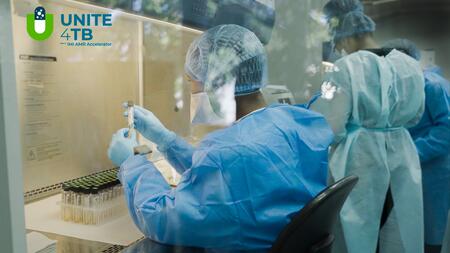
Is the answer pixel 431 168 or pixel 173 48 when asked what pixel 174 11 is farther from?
pixel 431 168

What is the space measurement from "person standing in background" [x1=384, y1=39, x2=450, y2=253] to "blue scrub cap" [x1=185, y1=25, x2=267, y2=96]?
1.26m

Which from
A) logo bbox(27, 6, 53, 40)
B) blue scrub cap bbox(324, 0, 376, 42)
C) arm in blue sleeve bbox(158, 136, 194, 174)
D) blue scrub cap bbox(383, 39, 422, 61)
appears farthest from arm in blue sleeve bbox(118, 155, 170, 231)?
blue scrub cap bbox(383, 39, 422, 61)

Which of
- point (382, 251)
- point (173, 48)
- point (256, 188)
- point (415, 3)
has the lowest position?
point (382, 251)

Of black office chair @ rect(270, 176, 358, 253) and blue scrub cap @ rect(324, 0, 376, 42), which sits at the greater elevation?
blue scrub cap @ rect(324, 0, 376, 42)

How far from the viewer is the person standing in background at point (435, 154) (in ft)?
6.53

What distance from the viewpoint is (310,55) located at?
1906mm

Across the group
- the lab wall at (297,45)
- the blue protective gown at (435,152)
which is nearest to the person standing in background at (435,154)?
the blue protective gown at (435,152)

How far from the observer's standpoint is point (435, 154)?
200 centimetres

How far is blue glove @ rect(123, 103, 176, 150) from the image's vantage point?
109 cm

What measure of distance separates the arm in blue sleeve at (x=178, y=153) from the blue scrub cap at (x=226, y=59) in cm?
20

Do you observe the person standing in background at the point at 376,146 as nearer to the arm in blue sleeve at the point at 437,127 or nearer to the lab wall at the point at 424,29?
the arm in blue sleeve at the point at 437,127

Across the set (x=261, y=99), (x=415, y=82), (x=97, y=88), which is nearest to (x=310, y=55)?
(x=415, y=82)

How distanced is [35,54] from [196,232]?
609 mm

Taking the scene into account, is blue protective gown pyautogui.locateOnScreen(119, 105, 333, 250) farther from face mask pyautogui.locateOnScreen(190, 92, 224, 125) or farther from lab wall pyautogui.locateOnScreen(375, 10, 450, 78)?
lab wall pyautogui.locateOnScreen(375, 10, 450, 78)
